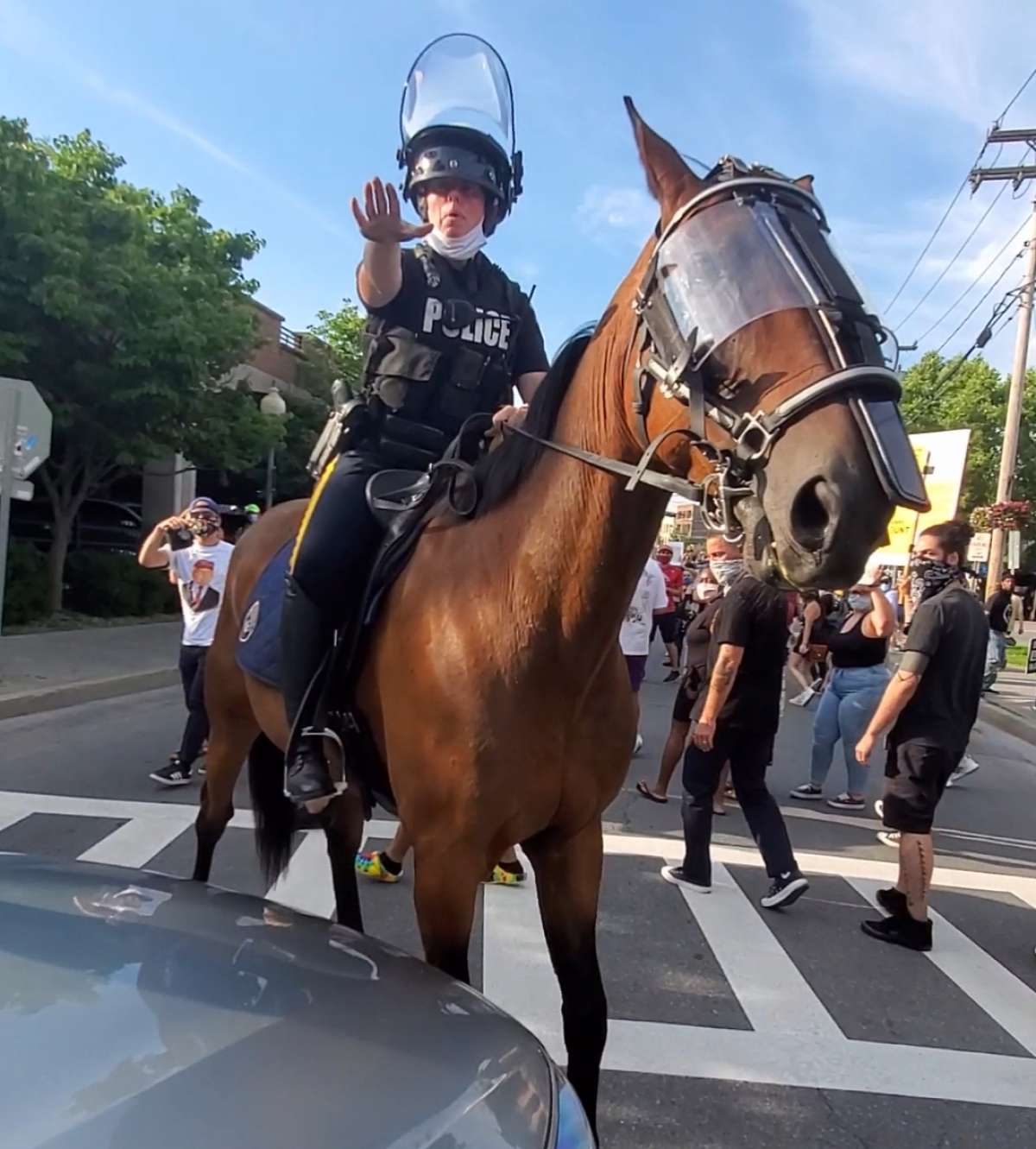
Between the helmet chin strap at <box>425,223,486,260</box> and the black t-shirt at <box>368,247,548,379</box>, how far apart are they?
5cm

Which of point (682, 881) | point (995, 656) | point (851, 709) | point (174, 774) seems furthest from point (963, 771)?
point (174, 774)

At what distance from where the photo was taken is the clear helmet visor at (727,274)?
189 centimetres

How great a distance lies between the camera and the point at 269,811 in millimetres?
4484

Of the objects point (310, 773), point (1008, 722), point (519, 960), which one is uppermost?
point (310, 773)

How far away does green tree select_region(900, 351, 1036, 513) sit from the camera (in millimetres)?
44000

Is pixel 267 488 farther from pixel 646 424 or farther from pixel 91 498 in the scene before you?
pixel 646 424

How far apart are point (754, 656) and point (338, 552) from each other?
3.71m

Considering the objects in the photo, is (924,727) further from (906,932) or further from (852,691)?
(852,691)

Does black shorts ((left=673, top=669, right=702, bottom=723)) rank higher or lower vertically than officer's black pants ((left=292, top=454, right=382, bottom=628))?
lower

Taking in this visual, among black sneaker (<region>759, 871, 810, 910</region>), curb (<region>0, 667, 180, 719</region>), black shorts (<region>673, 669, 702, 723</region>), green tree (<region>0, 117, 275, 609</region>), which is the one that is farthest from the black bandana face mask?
green tree (<region>0, 117, 275, 609</region>)

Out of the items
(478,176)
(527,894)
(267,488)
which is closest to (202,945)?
(478,176)

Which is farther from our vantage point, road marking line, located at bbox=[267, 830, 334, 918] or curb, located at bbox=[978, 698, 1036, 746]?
curb, located at bbox=[978, 698, 1036, 746]

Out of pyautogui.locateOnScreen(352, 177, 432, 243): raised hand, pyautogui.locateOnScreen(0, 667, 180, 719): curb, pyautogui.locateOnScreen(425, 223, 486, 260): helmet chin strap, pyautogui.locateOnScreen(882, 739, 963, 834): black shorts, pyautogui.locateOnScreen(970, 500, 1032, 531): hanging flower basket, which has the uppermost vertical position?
pyautogui.locateOnScreen(970, 500, 1032, 531): hanging flower basket

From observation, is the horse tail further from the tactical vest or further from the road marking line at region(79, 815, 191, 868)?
the tactical vest
